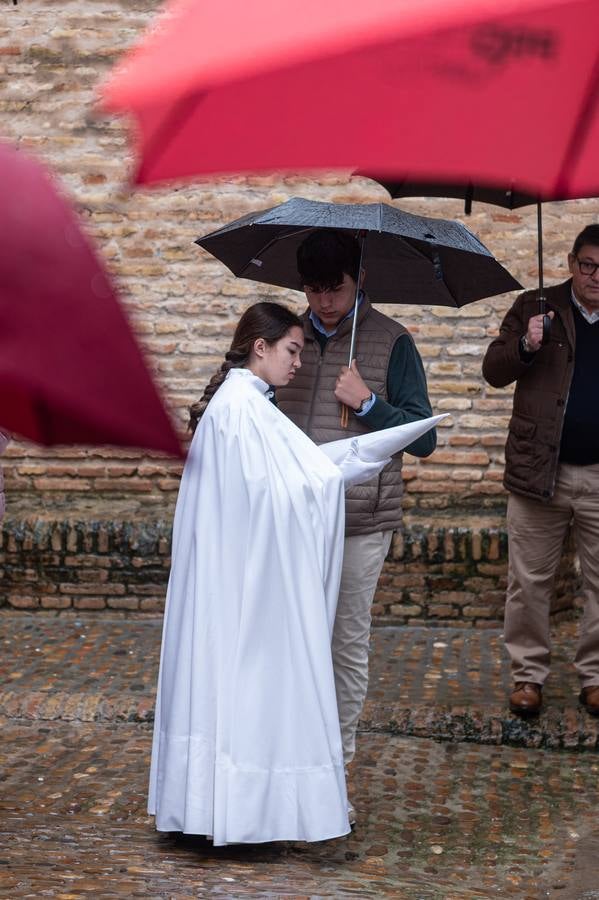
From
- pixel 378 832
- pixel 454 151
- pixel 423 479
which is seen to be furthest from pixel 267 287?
pixel 454 151

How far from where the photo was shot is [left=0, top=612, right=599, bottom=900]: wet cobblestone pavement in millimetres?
4051

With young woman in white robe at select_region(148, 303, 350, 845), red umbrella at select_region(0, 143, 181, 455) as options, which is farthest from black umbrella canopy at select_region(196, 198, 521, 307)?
red umbrella at select_region(0, 143, 181, 455)

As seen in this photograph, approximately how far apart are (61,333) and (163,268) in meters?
6.65

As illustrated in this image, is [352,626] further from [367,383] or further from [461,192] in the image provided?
[461,192]

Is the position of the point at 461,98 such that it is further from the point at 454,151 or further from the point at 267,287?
the point at 267,287

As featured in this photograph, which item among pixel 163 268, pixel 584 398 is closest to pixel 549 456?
pixel 584 398

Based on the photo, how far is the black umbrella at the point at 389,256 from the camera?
475 centimetres

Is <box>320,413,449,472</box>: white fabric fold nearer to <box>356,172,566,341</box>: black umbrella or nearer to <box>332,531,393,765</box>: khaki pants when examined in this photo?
<box>332,531,393,765</box>: khaki pants

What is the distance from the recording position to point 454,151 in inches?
68.8

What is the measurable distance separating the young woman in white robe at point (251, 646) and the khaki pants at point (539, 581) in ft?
6.03

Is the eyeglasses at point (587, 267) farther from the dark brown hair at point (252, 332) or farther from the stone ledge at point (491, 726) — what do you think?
the stone ledge at point (491, 726)

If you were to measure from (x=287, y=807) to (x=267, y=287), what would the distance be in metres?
4.33

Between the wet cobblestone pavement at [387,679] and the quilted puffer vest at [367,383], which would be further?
the wet cobblestone pavement at [387,679]

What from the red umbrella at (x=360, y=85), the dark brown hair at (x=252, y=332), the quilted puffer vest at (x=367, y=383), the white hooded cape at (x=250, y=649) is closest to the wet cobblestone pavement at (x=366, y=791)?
the white hooded cape at (x=250, y=649)
